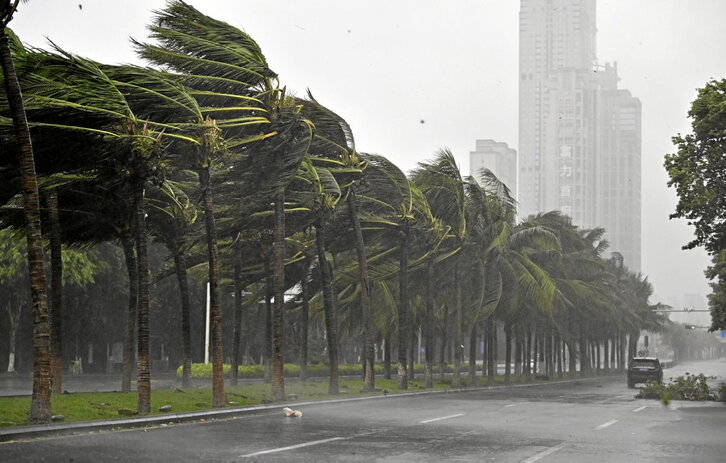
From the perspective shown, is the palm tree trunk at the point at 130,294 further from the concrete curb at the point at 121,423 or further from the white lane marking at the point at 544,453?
the white lane marking at the point at 544,453

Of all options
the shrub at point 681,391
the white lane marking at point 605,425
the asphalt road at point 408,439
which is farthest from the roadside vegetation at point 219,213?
the white lane marking at point 605,425

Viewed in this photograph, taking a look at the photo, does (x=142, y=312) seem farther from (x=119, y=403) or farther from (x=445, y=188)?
(x=445, y=188)

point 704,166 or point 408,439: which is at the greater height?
point 704,166

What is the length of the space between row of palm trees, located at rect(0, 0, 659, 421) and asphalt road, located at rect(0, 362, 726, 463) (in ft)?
10.5

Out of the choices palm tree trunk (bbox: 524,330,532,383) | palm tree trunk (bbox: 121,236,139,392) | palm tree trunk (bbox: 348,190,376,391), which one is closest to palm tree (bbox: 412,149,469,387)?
palm tree trunk (bbox: 348,190,376,391)

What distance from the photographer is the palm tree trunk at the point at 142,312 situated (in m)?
20.6

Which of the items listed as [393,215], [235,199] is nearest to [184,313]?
[235,199]

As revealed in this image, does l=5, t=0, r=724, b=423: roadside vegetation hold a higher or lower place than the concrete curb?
higher

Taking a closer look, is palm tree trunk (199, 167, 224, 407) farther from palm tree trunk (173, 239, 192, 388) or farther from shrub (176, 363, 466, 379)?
shrub (176, 363, 466, 379)

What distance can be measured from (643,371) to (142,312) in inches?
1435

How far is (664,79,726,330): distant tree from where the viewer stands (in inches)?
1260

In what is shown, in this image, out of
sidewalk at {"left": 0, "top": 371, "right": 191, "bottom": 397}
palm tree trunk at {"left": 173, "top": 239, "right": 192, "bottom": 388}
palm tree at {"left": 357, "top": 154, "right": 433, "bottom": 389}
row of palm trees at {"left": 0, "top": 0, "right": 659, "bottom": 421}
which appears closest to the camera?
row of palm trees at {"left": 0, "top": 0, "right": 659, "bottom": 421}

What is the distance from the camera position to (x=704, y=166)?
32625 millimetres

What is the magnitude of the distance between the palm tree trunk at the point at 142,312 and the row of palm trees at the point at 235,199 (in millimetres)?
40
